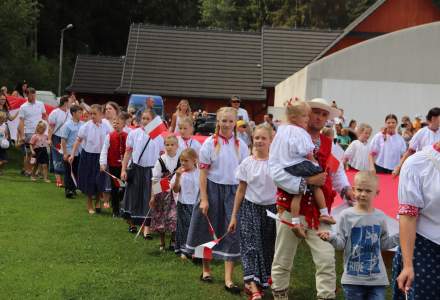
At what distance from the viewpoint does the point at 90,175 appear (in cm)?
1271

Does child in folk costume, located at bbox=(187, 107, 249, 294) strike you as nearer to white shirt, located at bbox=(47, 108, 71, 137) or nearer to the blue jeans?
the blue jeans

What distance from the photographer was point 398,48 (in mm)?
23672

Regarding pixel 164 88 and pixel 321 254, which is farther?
pixel 164 88

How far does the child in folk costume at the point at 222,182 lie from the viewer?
24.6 feet

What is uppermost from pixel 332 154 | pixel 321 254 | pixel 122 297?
pixel 332 154

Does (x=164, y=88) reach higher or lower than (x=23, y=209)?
higher

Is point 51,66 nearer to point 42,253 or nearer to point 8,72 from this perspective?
point 8,72

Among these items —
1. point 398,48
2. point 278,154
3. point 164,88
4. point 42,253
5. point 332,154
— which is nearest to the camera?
point 278,154

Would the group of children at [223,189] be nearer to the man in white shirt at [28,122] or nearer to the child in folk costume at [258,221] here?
the child in folk costume at [258,221]

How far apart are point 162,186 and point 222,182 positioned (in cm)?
189

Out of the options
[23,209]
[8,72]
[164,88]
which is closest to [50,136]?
[23,209]

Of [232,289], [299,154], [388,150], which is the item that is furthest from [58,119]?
[299,154]

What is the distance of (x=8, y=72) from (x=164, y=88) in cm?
1493

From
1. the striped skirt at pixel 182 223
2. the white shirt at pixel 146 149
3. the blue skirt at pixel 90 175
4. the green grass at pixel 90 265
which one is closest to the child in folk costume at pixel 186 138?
the striped skirt at pixel 182 223
